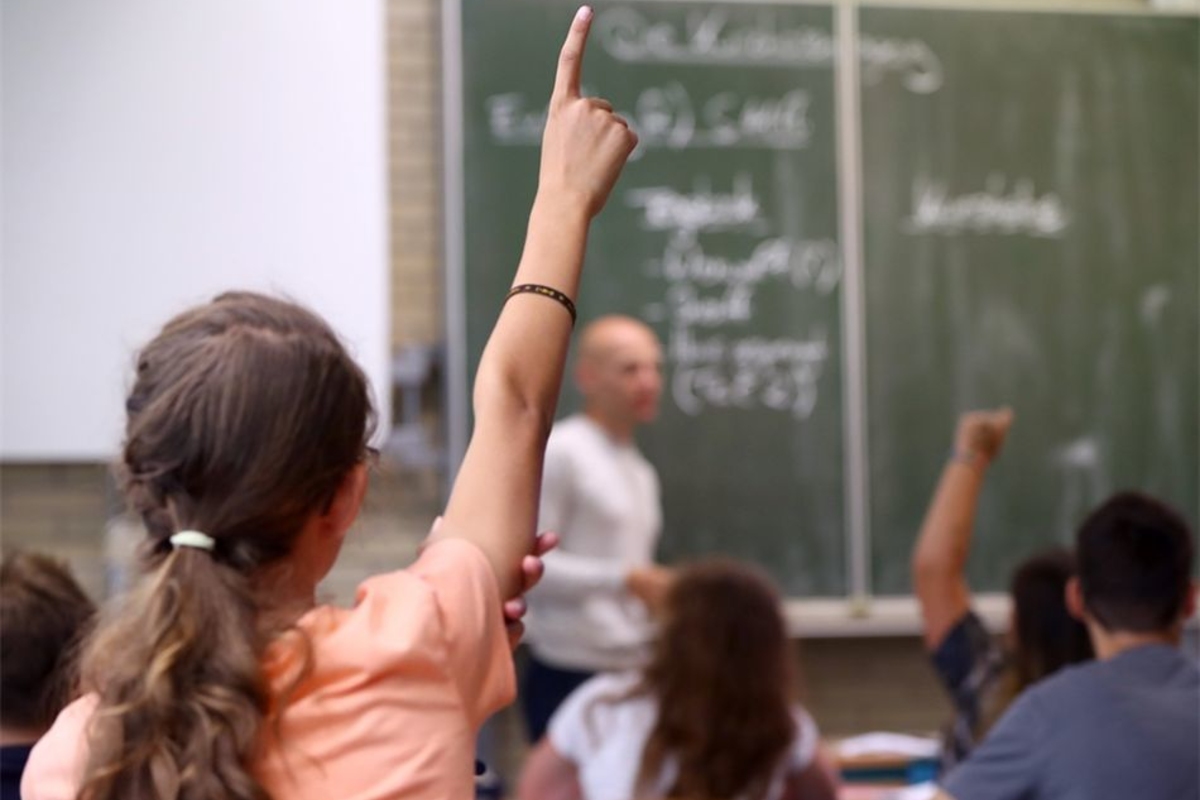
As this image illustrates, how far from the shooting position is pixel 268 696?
1078 millimetres

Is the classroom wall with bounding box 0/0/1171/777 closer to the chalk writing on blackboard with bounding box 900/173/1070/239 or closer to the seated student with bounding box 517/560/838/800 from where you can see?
the chalk writing on blackboard with bounding box 900/173/1070/239

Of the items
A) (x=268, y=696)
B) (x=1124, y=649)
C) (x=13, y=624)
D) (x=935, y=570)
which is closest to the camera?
(x=268, y=696)

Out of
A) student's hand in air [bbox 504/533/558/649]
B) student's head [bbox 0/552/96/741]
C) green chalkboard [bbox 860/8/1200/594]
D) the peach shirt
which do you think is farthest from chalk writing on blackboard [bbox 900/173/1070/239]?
the peach shirt

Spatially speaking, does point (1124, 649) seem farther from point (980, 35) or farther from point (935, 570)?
point (980, 35)

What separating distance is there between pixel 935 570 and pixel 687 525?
199 centimetres

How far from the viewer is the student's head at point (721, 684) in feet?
9.22

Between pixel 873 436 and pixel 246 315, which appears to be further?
pixel 873 436

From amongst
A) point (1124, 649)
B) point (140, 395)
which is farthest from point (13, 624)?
point (1124, 649)

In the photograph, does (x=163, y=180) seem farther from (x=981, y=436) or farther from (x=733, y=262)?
(x=981, y=436)

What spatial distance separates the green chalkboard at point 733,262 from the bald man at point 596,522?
0.83 feet

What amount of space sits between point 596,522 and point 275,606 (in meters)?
3.22

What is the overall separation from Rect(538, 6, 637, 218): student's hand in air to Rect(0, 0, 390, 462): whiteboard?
3.08 m

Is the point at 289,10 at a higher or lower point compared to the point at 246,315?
higher

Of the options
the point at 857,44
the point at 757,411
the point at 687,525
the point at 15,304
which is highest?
the point at 857,44
